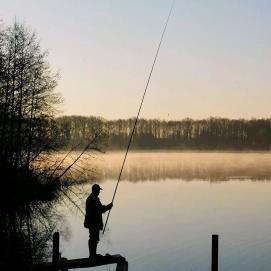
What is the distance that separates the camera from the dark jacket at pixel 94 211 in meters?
14.1

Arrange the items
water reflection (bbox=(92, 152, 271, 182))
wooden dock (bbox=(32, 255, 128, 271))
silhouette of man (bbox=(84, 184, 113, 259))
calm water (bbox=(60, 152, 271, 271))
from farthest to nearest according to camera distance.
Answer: water reflection (bbox=(92, 152, 271, 182))
calm water (bbox=(60, 152, 271, 271))
silhouette of man (bbox=(84, 184, 113, 259))
wooden dock (bbox=(32, 255, 128, 271))

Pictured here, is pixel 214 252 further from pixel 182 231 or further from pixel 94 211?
pixel 182 231

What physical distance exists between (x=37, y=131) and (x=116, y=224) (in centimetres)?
1012

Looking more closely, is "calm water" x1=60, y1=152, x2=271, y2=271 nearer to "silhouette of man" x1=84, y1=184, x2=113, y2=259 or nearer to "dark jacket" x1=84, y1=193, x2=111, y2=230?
"silhouette of man" x1=84, y1=184, x2=113, y2=259

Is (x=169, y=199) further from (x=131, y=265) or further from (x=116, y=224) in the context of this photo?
(x=131, y=265)

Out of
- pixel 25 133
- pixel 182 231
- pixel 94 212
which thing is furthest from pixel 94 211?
pixel 25 133

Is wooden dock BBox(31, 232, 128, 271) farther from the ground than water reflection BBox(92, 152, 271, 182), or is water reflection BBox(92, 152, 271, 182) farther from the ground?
wooden dock BBox(31, 232, 128, 271)

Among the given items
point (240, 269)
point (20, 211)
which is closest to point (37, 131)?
point (20, 211)

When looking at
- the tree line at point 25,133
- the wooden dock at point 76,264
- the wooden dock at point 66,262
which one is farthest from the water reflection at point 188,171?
the wooden dock at point 66,262

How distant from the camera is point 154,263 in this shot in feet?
63.2

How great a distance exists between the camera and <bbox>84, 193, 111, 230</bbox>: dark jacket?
1406 cm

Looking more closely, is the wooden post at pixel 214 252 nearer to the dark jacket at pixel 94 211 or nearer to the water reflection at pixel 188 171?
the dark jacket at pixel 94 211

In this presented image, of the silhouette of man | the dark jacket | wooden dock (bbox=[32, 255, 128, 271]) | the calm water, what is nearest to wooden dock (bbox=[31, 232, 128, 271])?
wooden dock (bbox=[32, 255, 128, 271])

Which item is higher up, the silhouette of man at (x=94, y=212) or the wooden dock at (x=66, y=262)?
the silhouette of man at (x=94, y=212)
